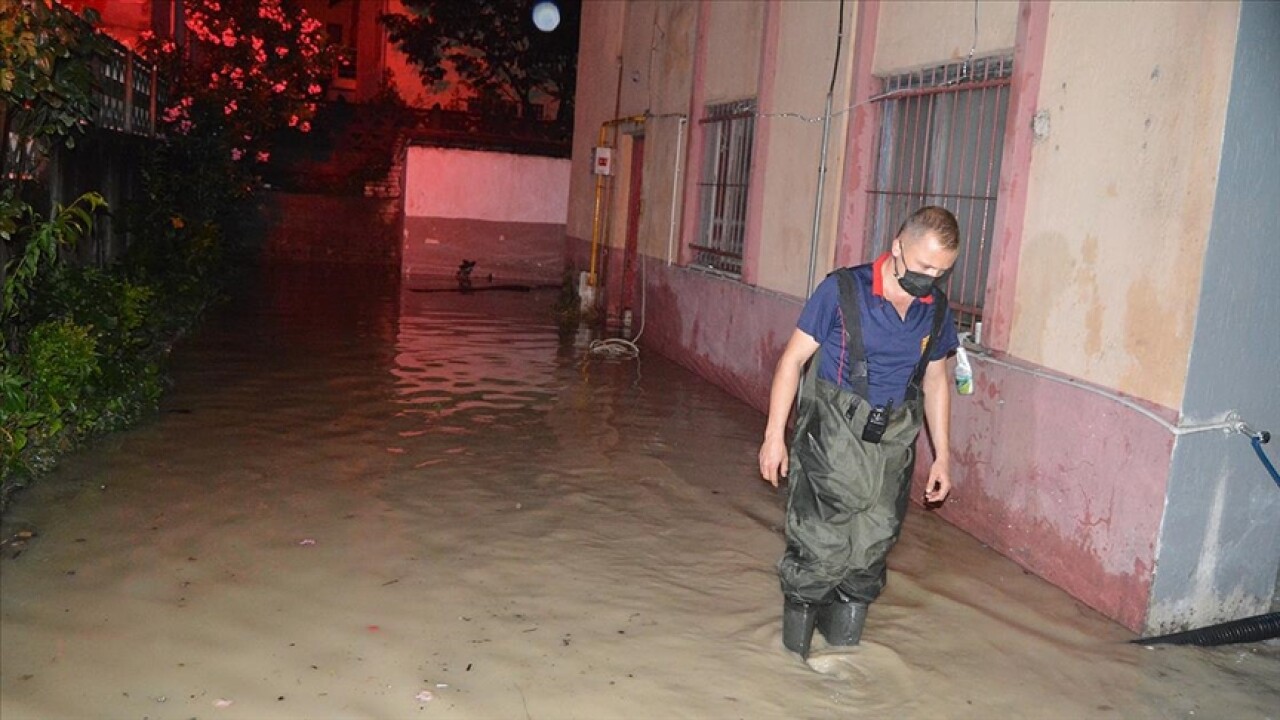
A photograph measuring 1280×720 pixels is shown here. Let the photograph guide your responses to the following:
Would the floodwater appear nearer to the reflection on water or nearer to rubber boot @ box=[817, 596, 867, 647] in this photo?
rubber boot @ box=[817, 596, 867, 647]

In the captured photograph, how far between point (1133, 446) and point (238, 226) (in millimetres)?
19538

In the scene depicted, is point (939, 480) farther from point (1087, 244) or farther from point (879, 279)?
point (1087, 244)

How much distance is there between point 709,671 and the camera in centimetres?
425

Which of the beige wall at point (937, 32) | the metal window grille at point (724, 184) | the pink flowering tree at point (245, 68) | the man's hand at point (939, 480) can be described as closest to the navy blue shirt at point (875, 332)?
the man's hand at point (939, 480)

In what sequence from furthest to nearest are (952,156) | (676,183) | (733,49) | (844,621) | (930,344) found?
(676,183)
(733,49)
(952,156)
(844,621)
(930,344)

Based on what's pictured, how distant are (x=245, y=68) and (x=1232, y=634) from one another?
1795 centimetres

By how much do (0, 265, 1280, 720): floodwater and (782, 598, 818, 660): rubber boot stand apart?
0.09 metres

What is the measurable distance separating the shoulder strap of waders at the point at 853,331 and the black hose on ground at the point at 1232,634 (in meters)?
1.83

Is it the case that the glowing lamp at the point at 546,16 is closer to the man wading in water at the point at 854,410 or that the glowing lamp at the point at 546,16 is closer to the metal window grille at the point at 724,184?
the metal window grille at the point at 724,184

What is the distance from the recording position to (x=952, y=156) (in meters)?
6.69

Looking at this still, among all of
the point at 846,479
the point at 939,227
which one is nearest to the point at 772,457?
the point at 846,479

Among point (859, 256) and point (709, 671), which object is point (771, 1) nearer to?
point (859, 256)

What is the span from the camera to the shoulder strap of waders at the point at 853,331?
4.05 meters

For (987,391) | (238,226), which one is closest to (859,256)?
(987,391)
